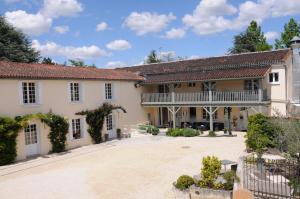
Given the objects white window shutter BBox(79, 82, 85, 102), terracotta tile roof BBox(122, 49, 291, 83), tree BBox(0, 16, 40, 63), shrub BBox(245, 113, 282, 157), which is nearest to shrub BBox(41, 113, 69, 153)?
white window shutter BBox(79, 82, 85, 102)

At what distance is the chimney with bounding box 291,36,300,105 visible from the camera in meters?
30.3

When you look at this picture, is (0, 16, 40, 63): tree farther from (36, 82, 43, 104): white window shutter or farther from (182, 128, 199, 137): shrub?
(182, 128, 199, 137): shrub

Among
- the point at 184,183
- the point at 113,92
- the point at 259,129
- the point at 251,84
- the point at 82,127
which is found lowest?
the point at 184,183

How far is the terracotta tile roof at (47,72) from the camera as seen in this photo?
21353 millimetres

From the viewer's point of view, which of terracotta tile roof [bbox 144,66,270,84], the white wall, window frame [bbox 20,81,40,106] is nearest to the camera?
the white wall

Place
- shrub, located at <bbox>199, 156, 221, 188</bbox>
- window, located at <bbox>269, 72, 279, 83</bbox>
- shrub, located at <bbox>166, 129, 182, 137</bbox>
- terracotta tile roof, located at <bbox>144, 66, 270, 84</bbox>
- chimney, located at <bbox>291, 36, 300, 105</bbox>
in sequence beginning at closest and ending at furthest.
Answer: shrub, located at <bbox>199, 156, 221, 188</bbox> < terracotta tile roof, located at <bbox>144, 66, 270, 84</bbox> < shrub, located at <bbox>166, 129, 182, 137</bbox> < window, located at <bbox>269, 72, 279, 83</bbox> < chimney, located at <bbox>291, 36, 300, 105</bbox>

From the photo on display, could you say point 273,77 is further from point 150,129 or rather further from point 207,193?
point 207,193

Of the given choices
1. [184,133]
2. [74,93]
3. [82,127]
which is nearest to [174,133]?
[184,133]

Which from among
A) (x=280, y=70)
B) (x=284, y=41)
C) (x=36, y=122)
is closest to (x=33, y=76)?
(x=36, y=122)

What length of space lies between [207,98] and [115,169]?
14.4 m

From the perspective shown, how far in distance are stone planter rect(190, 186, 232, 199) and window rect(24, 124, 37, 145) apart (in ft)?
44.8

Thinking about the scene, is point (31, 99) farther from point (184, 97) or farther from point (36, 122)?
point (184, 97)

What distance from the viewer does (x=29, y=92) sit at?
2230 cm

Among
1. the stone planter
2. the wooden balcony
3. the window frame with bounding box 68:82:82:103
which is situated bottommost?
the stone planter
